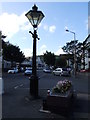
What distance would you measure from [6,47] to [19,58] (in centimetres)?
801

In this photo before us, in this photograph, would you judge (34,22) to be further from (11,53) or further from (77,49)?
(11,53)

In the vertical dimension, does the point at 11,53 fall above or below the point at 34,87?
above

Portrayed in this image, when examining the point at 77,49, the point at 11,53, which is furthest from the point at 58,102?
the point at 11,53

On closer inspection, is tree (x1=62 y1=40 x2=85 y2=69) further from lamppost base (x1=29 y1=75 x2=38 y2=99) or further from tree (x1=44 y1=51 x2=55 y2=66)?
lamppost base (x1=29 y1=75 x2=38 y2=99)

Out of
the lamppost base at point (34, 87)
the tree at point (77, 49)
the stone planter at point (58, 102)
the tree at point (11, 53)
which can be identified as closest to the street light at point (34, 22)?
the lamppost base at point (34, 87)

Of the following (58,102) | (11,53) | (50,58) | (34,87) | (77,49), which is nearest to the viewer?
(58,102)

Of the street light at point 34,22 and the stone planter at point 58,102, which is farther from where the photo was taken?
the street light at point 34,22

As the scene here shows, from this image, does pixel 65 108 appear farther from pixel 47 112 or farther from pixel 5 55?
pixel 5 55

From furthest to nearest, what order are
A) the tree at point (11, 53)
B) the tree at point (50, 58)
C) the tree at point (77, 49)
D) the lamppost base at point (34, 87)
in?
1. the tree at point (50, 58)
2. the tree at point (11, 53)
3. the tree at point (77, 49)
4. the lamppost base at point (34, 87)

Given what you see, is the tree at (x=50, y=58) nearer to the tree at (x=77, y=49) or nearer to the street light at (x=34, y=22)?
the tree at (x=77, y=49)

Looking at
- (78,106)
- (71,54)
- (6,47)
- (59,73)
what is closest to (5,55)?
(6,47)

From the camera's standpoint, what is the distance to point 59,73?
5166 centimetres

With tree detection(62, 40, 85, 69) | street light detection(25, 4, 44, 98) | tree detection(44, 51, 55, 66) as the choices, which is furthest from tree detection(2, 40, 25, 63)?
street light detection(25, 4, 44, 98)

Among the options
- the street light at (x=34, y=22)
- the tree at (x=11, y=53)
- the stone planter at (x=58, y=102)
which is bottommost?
the stone planter at (x=58, y=102)
